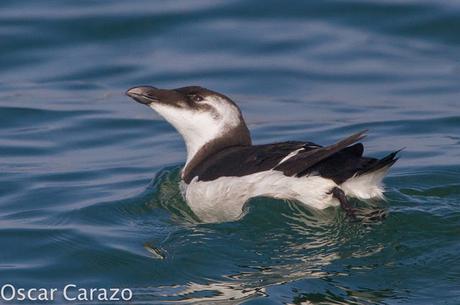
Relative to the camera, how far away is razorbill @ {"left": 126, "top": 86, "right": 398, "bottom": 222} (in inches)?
320

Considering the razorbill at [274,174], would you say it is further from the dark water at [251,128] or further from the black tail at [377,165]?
the dark water at [251,128]

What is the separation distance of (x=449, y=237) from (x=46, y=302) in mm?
2607

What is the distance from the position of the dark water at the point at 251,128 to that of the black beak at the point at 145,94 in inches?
30.3

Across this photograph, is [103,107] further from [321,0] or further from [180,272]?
[180,272]

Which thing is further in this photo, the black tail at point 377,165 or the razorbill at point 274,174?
the razorbill at point 274,174

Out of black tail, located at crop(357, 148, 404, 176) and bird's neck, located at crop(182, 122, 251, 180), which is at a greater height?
bird's neck, located at crop(182, 122, 251, 180)

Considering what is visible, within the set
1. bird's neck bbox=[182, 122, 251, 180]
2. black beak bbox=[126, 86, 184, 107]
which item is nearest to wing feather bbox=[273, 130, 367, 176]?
bird's neck bbox=[182, 122, 251, 180]

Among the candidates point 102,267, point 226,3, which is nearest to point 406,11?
point 226,3

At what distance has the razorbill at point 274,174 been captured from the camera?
26.7 ft

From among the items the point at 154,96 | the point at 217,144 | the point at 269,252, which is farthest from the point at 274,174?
the point at 154,96

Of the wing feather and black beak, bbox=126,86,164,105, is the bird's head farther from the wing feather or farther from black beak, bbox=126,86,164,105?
the wing feather

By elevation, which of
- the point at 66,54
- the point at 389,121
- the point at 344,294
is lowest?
the point at 344,294

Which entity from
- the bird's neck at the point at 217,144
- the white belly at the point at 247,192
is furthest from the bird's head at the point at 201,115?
the white belly at the point at 247,192

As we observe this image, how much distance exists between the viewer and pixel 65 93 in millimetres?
13141
